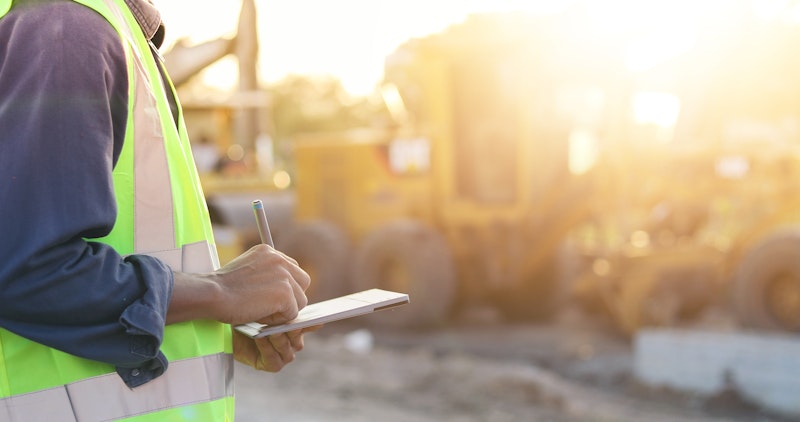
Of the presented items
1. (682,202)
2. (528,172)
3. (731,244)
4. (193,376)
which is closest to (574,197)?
(528,172)

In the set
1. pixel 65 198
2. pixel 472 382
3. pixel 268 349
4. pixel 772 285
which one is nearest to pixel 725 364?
pixel 772 285

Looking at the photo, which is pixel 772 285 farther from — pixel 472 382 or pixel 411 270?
pixel 411 270

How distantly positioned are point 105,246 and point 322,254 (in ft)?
30.8

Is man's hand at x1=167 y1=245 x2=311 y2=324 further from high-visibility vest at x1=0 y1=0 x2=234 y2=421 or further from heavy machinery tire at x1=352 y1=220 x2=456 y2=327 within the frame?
heavy machinery tire at x1=352 y1=220 x2=456 y2=327

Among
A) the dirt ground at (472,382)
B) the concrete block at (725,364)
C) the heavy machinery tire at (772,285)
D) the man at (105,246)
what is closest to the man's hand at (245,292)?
the man at (105,246)

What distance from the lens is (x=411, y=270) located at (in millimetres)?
9789

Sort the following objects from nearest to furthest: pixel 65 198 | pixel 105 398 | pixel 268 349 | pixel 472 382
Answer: pixel 65 198, pixel 105 398, pixel 268 349, pixel 472 382

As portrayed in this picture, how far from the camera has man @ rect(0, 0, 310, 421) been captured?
1.33m

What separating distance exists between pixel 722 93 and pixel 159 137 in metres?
8.04

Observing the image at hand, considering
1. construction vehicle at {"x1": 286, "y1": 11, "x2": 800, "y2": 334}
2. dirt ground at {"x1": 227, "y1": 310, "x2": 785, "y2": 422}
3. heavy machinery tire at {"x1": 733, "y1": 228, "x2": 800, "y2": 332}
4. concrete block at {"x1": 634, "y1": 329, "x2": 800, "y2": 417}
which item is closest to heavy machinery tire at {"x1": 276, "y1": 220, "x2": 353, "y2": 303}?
construction vehicle at {"x1": 286, "y1": 11, "x2": 800, "y2": 334}

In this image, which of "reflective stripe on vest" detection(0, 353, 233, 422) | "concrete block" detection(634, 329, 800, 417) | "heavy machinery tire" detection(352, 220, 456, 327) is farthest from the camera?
"heavy machinery tire" detection(352, 220, 456, 327)

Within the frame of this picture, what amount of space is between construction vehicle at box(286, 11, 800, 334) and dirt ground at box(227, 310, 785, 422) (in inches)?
15.8

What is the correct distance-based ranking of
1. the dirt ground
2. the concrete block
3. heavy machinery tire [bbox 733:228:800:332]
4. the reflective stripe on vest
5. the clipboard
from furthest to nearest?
1. heavy machinery tire [bbox 733:228:800:332]
2. the concrete block
3. the dirt ground
4. the clipboard
5. the reflective stripe on vest

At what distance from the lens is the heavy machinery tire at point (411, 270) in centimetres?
969
